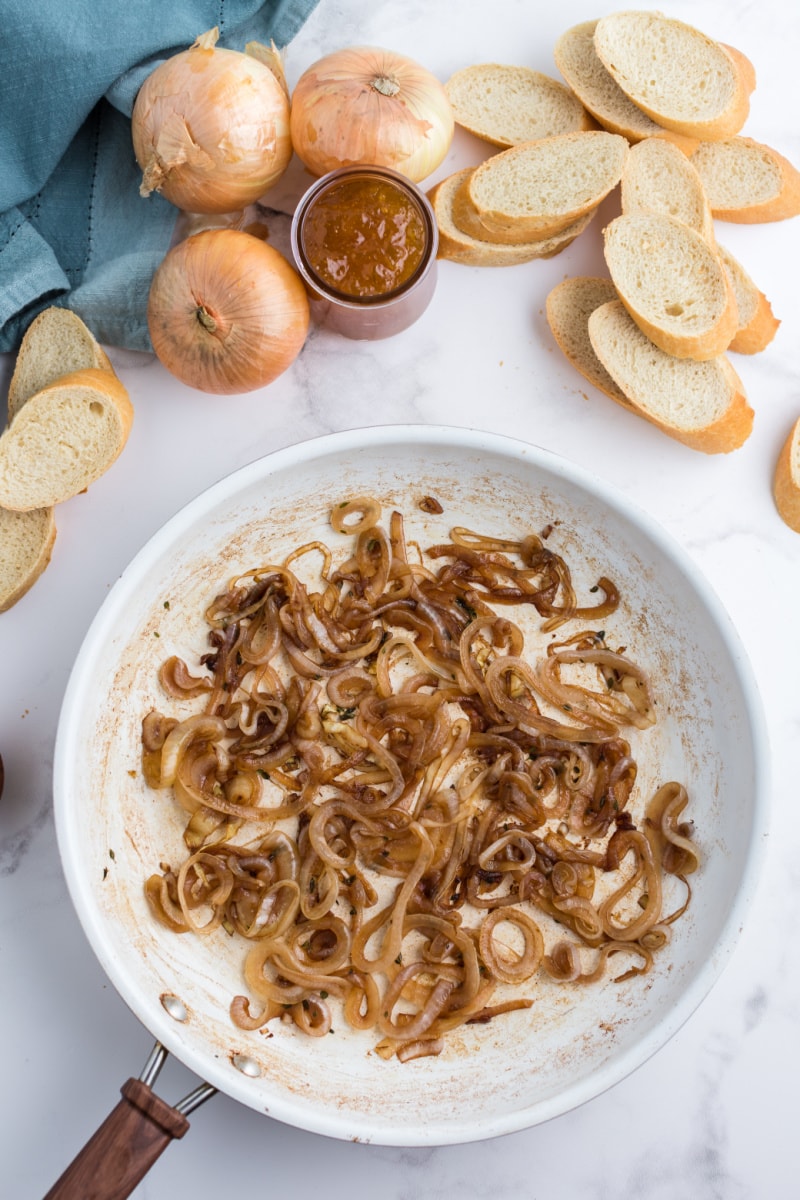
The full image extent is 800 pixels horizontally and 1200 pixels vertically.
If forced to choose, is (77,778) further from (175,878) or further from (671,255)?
(671,255)

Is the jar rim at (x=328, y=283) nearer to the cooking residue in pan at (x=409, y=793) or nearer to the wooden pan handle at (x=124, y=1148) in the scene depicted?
the cooking residue in pan at (x=409, y=793)

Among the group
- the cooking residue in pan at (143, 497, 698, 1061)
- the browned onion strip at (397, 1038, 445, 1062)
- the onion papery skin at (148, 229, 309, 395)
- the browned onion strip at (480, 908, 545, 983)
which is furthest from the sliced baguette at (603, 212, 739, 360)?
the browned onion strip at (397, 1038, 445, 1062)

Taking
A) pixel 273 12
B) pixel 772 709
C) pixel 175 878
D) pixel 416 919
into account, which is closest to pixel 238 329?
pixel 273 12

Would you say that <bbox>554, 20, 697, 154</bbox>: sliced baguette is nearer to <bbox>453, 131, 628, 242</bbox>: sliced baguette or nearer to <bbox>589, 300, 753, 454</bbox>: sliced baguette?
<bbox>453, 131, 628, 242</bbox>: sliced baguette

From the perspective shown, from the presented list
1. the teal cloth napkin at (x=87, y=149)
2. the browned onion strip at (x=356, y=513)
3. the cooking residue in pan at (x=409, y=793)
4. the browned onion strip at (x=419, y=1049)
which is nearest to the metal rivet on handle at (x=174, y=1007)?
the cooking residue in pan at (x=409, y=793)

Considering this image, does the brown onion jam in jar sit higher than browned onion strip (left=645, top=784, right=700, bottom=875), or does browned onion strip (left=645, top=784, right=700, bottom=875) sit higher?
the brown onion jam in jar
